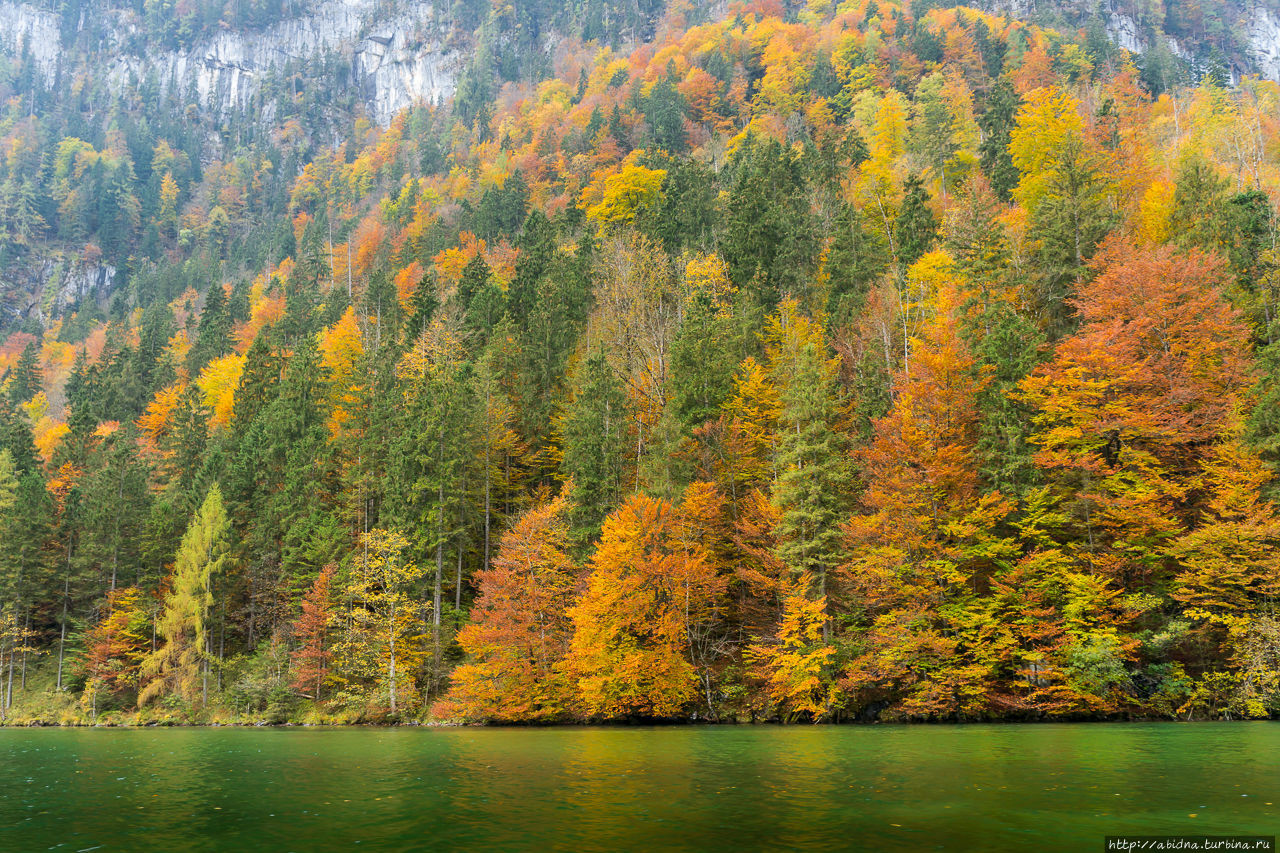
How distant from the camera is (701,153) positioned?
90688 mm

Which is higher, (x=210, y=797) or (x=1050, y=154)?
(x=1050, y=154)

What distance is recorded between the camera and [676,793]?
57.2ft

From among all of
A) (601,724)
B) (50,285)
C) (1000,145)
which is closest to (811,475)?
(601,724)

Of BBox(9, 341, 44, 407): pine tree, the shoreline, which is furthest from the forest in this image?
BBox(9, 341, 44, 407): pine tree

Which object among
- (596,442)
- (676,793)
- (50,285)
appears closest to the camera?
(676,793)

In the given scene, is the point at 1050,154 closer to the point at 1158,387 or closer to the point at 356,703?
the point at 1158,387

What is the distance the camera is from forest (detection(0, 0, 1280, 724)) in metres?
36.0

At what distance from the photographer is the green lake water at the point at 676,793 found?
13.0 m

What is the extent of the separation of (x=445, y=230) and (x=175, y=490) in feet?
142

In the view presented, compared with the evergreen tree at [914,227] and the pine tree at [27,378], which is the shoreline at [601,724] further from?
the pine tree at [27,378]

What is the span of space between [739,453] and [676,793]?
29.8 metres

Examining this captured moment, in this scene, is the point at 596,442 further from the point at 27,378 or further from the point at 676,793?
the point at 27,378

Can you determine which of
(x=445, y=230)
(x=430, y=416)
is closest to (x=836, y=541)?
(x=430, y=416)

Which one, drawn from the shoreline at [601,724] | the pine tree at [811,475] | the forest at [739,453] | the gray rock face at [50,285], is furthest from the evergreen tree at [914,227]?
the gray rock face at [50,285]
